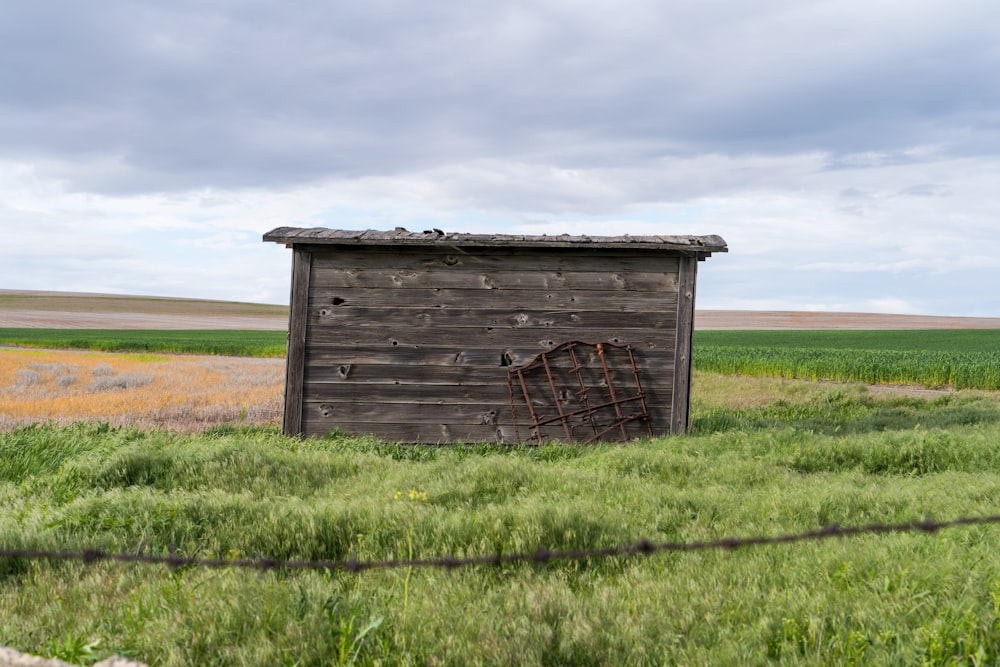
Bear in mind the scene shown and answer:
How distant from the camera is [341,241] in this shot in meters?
11.9

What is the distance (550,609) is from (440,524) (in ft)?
6.10

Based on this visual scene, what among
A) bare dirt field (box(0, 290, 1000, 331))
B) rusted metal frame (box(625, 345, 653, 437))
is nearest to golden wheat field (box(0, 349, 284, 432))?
rusted metal frame (box(625, 345, 653, 437))

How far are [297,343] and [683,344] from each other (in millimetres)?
6101

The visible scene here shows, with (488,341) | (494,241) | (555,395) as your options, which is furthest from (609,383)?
(494,241)

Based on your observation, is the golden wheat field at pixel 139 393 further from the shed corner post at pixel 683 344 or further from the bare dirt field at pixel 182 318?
the bare dirt field at pixel 182 318

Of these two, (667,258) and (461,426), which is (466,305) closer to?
(461,426)

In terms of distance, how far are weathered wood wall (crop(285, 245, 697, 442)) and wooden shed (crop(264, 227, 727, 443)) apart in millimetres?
16

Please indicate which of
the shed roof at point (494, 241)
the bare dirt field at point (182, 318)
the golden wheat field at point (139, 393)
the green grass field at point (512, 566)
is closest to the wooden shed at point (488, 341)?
the shed roof at point (494, 241)

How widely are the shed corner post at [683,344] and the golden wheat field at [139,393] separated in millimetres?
7566

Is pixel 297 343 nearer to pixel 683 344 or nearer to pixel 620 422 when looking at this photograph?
pixel 620 422

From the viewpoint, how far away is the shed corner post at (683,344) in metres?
12.2

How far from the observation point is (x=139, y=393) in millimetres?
18641

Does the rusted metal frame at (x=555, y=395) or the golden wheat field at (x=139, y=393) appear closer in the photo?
the rusted metal frame at (x=555, y=395)

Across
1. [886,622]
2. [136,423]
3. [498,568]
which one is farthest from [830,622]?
[136,423]
